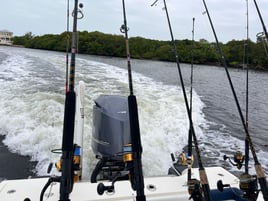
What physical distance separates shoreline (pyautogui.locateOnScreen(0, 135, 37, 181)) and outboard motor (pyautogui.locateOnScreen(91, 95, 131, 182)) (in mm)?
1059

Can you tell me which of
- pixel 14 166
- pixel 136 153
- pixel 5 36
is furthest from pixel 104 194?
pixel 5 36

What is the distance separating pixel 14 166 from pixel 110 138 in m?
1.50

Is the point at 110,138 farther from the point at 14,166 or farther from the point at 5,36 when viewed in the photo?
the point at 5,36

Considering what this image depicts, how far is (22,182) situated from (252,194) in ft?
4.85

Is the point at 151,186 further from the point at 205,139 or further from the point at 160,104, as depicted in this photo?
the point at 160,104

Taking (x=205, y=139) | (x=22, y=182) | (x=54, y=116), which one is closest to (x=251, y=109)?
(x=205, y=139)

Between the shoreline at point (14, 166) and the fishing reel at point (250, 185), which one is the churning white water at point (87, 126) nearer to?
the shoreline at point (14, 166)

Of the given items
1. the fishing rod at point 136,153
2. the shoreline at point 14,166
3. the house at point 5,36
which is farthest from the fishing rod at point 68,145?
the house at point 5,36

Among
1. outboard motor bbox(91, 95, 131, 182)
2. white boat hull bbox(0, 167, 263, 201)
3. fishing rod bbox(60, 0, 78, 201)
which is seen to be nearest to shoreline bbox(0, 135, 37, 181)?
outboard motor bbox(91, 95, 131, 182)

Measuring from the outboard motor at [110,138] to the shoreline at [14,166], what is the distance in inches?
41.7

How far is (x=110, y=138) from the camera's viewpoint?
222cm

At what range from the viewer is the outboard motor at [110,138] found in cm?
217

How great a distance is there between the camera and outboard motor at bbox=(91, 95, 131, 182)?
7.13 feet

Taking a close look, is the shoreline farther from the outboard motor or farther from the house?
the house
